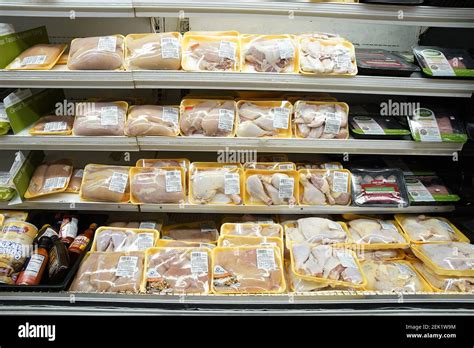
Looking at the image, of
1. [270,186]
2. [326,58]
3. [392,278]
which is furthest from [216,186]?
Answer: [392,278]

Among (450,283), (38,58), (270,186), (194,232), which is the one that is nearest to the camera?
(450,283)

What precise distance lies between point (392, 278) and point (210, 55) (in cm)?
151

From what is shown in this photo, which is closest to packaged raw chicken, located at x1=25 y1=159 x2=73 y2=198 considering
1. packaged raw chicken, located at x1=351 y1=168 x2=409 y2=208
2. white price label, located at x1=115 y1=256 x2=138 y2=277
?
white price label, located at x1=115 y1=256 x2=138 y2=277

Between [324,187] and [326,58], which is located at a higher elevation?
[326,58]

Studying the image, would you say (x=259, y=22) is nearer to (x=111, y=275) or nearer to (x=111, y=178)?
(x=111, y=178)

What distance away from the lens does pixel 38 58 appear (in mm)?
A: 1903

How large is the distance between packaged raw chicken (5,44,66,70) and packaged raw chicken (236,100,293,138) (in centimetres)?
104

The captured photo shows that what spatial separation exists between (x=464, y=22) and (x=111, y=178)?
2010mm

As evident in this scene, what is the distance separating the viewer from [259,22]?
2242 millimetres

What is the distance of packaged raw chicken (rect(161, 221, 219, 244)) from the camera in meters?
2.15

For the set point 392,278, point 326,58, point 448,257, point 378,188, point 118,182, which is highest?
point 326,58

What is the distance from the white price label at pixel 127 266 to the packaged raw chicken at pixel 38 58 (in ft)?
3.55

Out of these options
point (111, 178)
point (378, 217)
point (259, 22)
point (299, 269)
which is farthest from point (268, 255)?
point (259, 22)

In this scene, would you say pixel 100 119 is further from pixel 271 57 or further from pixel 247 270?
pixel 247 270
